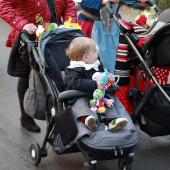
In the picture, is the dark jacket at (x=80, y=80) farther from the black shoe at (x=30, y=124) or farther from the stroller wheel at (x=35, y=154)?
the black shoe at (x=30, y=124)

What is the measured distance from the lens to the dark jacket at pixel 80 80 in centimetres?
367

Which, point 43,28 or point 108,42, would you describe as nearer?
point 43,28

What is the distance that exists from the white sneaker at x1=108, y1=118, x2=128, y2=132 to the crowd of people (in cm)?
137

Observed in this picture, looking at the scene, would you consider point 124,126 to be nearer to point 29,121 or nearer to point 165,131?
point 165,131

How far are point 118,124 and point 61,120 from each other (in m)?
0.46

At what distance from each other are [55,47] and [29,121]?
3.69 ft

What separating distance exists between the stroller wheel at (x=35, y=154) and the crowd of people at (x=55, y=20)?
2.50 ft

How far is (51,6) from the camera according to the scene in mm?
4684

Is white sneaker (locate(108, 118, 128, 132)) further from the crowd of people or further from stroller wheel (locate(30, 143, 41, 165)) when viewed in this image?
the crowd of people

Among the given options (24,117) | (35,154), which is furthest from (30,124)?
(35,154)

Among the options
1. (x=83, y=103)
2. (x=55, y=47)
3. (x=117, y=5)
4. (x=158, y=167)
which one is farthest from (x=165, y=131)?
(x=117, y=5)

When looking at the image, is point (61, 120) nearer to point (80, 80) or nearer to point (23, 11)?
point (80, 80)

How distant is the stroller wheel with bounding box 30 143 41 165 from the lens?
4.15 m

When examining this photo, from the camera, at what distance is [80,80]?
3.68 metres
